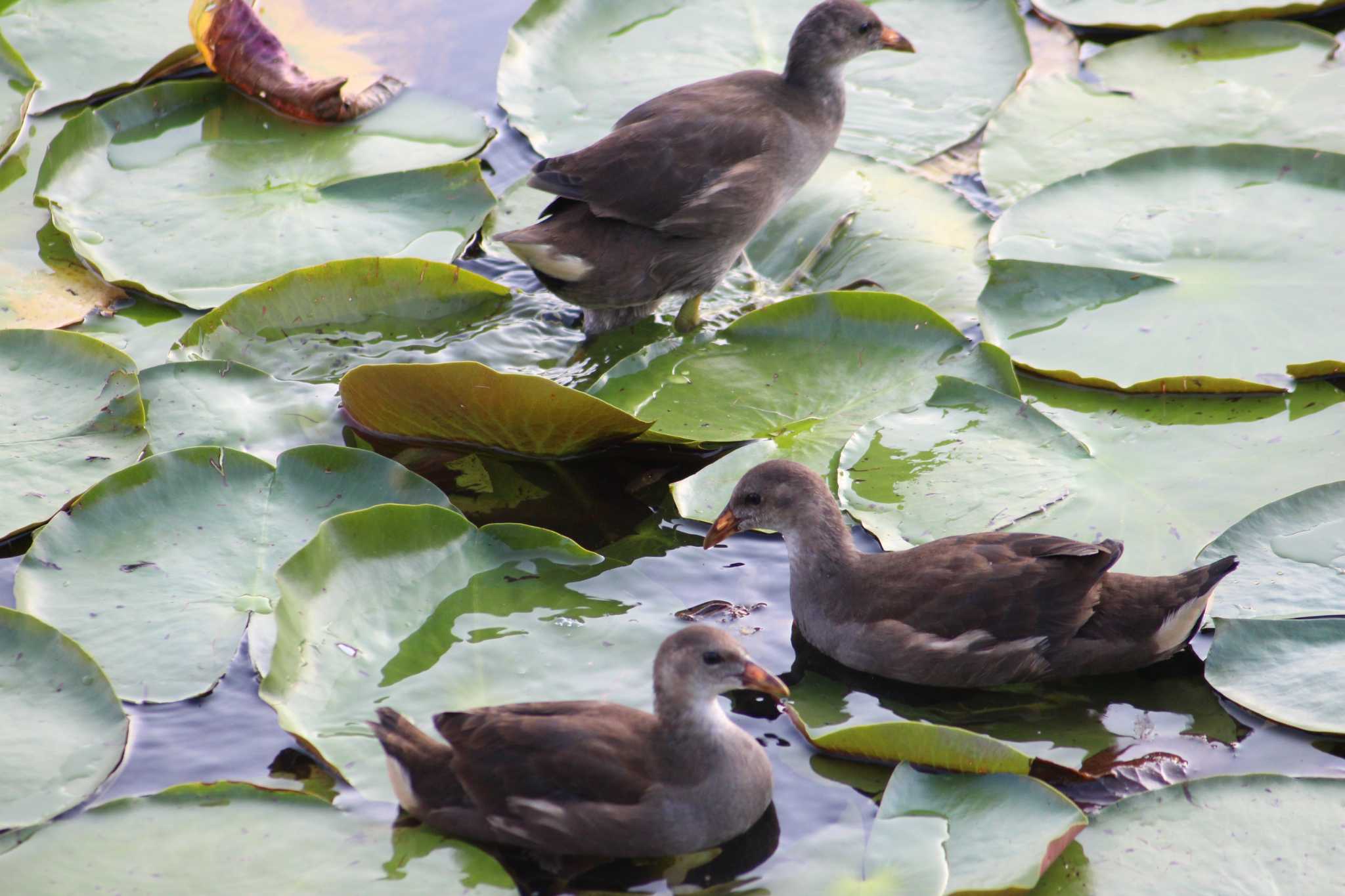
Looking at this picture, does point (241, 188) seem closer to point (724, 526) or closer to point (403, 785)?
point (724, 526)

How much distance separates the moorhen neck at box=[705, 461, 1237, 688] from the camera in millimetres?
3943

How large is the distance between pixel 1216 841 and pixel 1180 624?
0.75 m

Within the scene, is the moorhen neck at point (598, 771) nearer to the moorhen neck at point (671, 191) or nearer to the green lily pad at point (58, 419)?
the green lily pad at point (58, 419)

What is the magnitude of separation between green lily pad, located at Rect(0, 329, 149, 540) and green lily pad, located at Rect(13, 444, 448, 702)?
0.23 meters

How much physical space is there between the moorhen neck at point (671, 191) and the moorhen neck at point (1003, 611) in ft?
5.17

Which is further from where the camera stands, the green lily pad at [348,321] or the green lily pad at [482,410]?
the green lily pad at [348,321]

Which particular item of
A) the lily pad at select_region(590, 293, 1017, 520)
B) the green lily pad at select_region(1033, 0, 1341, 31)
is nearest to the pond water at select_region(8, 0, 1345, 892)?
the lily pad at select_region(590, 293, 1017, 520)

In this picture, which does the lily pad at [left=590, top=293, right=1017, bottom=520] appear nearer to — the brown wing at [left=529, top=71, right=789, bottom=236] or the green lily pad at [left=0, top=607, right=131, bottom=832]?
the brown wing at [left=529, top=71, right=789, bottom=236]

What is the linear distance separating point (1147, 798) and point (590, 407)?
206 centimetres

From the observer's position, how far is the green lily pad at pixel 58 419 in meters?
4.36

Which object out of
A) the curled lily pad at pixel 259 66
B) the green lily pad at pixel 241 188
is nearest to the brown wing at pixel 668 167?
the green lily pad at pixel 241 188

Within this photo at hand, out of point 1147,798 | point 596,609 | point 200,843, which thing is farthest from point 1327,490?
point 200,843

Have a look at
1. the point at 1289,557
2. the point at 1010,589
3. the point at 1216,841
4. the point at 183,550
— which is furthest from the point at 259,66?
the point at 1216,841

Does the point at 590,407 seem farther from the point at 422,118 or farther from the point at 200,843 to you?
the point at 422,118
